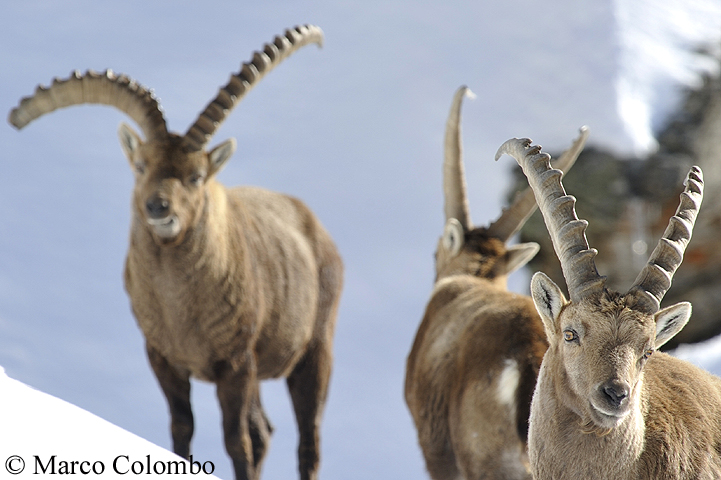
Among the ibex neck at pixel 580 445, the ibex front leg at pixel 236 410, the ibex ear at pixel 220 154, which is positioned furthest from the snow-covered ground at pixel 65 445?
the ibex neck at pixel 580 445

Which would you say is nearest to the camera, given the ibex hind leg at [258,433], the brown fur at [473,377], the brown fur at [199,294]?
the brown fur at [473,377]

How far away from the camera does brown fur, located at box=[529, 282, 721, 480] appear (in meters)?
3.52

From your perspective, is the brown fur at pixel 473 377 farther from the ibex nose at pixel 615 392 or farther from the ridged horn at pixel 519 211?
the ibex nose at pixel 615 392

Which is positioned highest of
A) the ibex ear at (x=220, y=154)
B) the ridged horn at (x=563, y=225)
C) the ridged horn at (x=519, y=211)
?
the ibex ear at (x=220, y=154)

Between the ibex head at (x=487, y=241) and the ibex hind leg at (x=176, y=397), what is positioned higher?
the ibex head at (x=487, y=241)

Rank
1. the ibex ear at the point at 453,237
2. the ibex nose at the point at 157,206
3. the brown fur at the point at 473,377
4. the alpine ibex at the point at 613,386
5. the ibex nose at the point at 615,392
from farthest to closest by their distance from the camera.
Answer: the ibex ear at the point at 453,237
the ibex nose at the point at 157,206
the brown fur at the point at 473,377
the alpine ibex at the point at 613,386
the ibex nose at the point at 615,392

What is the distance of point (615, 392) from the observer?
3367mm

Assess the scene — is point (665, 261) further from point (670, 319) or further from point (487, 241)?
point (487, 241)

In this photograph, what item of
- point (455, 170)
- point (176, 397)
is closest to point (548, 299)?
point (176, 397)

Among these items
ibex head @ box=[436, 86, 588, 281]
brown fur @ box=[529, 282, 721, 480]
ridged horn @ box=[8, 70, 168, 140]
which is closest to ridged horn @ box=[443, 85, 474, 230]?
ibex head @ box=[436, 86, 588, 281]

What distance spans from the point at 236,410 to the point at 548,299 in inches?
137

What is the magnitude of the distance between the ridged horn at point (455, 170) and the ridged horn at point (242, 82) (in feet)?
5.88

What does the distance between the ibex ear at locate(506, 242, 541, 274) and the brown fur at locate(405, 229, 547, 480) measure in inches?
33.5

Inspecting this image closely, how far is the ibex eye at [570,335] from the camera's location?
3.63 metres
